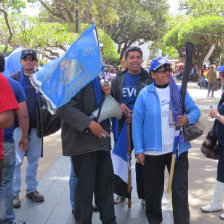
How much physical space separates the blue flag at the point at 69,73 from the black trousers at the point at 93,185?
2.02 feet

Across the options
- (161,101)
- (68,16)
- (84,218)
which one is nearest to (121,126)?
(161,101)

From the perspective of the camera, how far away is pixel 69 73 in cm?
275

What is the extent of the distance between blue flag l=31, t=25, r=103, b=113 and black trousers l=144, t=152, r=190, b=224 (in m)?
0.98

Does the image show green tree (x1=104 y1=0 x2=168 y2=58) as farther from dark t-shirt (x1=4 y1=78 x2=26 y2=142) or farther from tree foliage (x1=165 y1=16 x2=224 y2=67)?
dark t-shirt (x1=4 y1=78 x2=26 y2=142)

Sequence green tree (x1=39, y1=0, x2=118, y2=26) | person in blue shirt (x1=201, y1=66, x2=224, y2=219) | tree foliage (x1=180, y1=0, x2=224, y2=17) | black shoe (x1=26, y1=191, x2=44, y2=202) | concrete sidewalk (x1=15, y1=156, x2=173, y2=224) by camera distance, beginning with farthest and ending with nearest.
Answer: tree foliage (x1=180, y1=0, x2=224, y2=17) < green tree (x1=39, y1=0, x2=118, y2=26) < black shoe (x1=26, y1=191, x2=44, y2=202) < concrete sidewalk (x1=15, y1=156, x2=173, y2=224) < person in blue shirt (x1=201, y1=66, x2=224, y2=219)

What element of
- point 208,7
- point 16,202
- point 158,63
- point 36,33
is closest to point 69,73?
point 158,63

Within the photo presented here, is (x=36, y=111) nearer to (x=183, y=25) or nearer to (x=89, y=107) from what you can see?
(x=89, y=107)

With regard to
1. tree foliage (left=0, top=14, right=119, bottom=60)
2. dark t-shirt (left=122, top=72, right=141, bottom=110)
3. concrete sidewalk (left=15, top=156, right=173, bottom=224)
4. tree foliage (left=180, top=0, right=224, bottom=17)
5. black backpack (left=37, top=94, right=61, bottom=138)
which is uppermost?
tree foliage (left=180, top=0, right=224, bottom=17)

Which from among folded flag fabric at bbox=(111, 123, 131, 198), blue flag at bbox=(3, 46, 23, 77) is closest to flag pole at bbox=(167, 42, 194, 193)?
folded flag fabric at bbox=(111, 123, 131, 198)

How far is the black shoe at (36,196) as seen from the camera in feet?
13.2

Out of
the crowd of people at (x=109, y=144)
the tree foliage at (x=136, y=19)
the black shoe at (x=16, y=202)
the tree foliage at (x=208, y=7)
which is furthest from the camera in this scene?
the tree foliage at (x=136, y=19)

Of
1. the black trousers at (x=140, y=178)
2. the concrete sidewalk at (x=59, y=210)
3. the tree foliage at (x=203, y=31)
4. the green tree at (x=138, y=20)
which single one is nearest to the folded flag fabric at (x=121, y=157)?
the black trousers at (x=140, y=178)

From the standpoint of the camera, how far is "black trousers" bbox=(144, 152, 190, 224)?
3.01 m

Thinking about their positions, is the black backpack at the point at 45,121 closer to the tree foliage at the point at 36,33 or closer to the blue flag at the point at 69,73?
the blue flag at the point at 69,73
